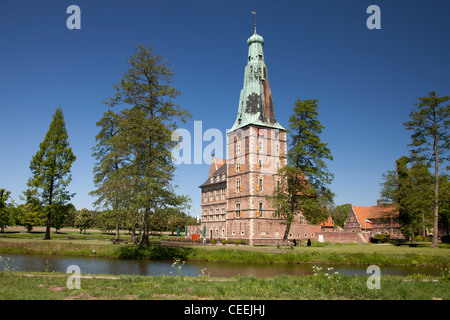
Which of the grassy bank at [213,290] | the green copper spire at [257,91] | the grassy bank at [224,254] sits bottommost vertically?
the grassy bank at [224,254]

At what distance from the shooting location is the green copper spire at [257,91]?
50.0 meters

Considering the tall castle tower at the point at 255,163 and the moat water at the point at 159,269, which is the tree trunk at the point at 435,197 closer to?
the moat water at the point at 159,269

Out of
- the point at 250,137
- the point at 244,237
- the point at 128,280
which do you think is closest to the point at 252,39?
the point at 250,137

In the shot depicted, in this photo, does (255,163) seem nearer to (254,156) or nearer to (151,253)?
(254,156)

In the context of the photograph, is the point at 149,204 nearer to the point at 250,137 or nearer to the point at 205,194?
the point at 250,137

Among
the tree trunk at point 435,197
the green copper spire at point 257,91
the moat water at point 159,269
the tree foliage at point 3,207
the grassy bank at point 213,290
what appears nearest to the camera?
the grassy bank at point 213,290

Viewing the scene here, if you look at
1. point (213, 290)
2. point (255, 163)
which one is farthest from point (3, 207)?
point (213, 290)

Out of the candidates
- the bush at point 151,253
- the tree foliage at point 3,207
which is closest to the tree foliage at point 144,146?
the bush at point 151,253

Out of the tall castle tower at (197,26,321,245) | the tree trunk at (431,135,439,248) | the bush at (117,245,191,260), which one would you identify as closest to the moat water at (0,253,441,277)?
the bush at (117,245,191,260)

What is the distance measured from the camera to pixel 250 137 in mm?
47875

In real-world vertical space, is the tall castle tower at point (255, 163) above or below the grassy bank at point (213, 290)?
above

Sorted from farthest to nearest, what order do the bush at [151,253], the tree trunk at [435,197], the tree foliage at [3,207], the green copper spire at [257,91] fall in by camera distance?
1. the green copper spire at [257,91]
2. the tree foliage at [3,207]
3. the tree trunk at [435,197]
4. the bush at [151,253]

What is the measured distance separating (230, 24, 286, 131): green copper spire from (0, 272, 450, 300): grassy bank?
127 ft

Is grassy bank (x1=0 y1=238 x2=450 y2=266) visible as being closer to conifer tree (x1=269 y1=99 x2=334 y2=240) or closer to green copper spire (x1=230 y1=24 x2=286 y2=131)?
conifer tree (x1=269 y1=99 x2=334 y2=240)
